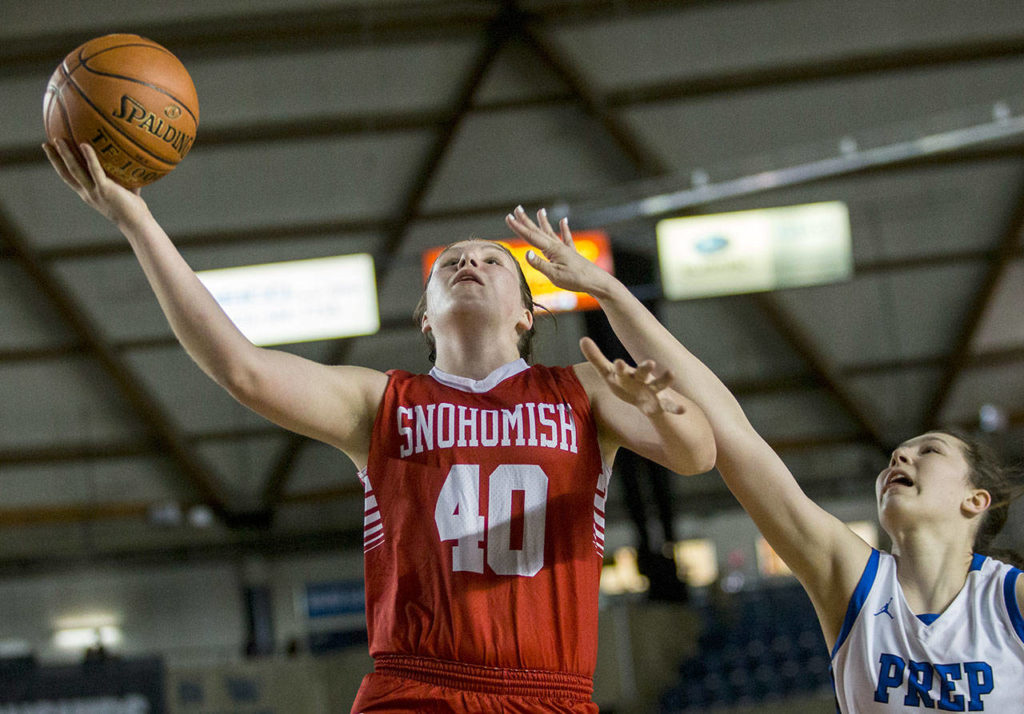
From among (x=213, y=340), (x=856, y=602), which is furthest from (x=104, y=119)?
(x=856, y=602)

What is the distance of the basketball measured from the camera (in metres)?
2.35

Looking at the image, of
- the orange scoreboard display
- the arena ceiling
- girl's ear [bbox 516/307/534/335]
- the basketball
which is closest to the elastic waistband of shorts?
girl's ear [bbox 516/307/534/335]

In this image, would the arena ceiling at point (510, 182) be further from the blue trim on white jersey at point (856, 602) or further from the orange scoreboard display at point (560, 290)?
the blue trim on white jersey at point (856, 602)

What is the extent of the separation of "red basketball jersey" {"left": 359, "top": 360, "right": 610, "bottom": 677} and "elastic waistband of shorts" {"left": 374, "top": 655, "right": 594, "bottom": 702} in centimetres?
2

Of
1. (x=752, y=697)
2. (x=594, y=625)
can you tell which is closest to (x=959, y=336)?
(x=752, y=697)

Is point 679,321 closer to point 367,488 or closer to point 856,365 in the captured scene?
point 856,365

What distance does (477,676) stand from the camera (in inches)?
82.4

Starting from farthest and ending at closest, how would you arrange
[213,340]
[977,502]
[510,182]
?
[510,182], [977,502], [213,340]

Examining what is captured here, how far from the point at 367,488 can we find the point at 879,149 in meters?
11.0

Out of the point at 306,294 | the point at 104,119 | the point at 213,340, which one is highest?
the point at 306,294

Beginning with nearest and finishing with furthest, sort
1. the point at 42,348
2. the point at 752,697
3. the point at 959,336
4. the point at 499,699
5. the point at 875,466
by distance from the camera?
Result: the point at 499,699
the point at 752,697
the point at 42,348
the point at 959,336
the point at 875,466

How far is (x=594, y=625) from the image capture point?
7.53 ft

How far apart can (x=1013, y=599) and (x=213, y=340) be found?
188cm

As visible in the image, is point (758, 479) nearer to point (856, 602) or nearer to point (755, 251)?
point (856, 602)
